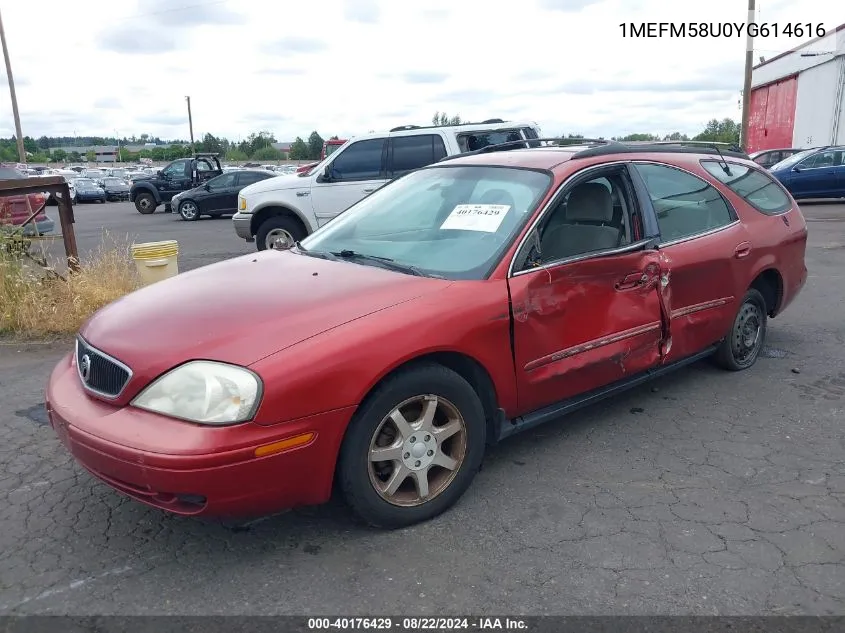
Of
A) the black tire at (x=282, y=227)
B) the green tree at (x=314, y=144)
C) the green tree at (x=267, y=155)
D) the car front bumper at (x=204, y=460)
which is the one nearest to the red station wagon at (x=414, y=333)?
the car front bumper at (x=204, y=460)

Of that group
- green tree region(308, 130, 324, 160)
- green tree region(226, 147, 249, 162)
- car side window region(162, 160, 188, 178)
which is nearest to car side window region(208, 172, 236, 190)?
car side window region(162, 160, 188, 178)

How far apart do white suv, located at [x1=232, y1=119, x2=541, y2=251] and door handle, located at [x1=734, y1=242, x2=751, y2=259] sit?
5338 mm

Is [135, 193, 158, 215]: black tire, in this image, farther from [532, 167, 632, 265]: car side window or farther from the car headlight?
the car headlight

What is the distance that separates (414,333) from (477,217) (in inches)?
39.1

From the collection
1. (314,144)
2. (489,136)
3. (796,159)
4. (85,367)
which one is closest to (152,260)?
(85,367)

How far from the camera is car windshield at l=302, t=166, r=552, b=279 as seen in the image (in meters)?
3.52

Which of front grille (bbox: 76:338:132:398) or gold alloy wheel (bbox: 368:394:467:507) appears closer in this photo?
front grille (bbox: 76:338:132:398)

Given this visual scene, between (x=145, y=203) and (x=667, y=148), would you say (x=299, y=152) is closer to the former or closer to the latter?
(x=145, y=203)

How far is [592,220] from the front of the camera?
13.3ft

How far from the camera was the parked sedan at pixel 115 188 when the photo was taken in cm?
3484

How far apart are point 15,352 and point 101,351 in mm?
3775

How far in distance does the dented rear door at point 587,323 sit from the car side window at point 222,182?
18.4 metres

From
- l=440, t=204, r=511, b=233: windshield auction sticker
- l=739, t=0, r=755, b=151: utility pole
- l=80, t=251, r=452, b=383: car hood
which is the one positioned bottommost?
l=80, t=251, r=452, b=383: car hood

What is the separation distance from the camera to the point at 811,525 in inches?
122
